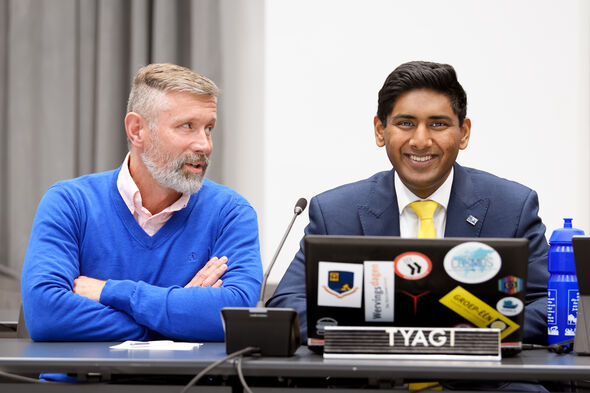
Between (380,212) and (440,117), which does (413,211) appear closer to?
(380,212)

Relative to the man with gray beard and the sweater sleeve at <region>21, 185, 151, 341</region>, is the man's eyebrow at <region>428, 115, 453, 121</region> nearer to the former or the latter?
the man with gray beard

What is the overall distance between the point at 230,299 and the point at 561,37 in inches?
96.1

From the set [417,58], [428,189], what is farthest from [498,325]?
[417,58]

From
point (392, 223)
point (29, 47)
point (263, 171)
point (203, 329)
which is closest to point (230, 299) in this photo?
point (203, 329)

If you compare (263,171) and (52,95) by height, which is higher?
(52,95)

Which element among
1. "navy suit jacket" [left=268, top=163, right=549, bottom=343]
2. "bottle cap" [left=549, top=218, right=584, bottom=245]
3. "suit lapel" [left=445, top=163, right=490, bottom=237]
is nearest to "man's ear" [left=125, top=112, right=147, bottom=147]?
"navy suit jacket" [left=268, top=163, right=549, bottom=343]

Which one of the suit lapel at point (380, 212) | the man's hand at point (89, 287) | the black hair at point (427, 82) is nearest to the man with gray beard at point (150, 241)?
the man's hand at point (89, 287)

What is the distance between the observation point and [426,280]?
1.51m

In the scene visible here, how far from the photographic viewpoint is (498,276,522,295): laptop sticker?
152 cm

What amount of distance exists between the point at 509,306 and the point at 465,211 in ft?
2.51

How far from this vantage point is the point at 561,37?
12.1ft

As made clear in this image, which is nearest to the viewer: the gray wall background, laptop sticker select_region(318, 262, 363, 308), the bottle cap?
laptop sticker select_region(318, 262, 363, 308)

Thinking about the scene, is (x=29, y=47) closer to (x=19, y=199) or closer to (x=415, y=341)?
(x=19, y=199)

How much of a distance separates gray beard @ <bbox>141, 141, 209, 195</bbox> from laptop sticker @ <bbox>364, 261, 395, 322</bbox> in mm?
1022
